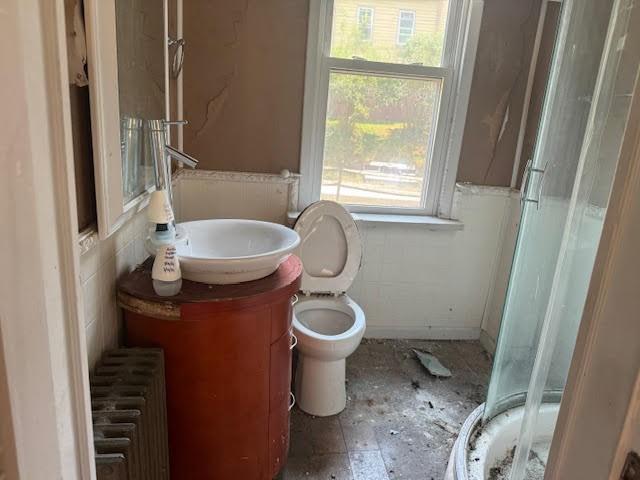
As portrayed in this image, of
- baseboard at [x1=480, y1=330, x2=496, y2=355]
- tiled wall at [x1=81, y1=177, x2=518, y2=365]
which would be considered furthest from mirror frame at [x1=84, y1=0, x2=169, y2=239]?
baseboard at [x1=480, y1=330, x2=496, y2=355]

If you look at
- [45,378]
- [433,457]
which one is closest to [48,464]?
[45,378]

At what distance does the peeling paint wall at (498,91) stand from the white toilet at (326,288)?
84cm

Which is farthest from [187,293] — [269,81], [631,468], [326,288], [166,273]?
[269,81]

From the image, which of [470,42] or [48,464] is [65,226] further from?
[470,42]

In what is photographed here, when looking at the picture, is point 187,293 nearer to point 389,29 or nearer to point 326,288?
point 326,288

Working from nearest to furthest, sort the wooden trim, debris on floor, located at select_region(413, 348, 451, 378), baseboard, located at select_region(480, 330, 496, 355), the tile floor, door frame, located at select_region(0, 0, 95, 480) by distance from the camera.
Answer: door frame, located at select_region(0, 0, 95, 480)
the wooden trim
the tile floor
debris on floor, located at select_region(413, 348, 451, 378)
baseboard, located at select_region(480, 330, 496, 355)

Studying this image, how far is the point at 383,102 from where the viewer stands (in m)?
2.47

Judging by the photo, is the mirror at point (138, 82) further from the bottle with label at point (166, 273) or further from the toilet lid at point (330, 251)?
the toilet lid at point (330, 251)

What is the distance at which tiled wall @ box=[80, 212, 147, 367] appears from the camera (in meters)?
1.16

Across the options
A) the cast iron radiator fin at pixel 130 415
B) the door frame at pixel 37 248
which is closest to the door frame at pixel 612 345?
the door frame at pixel 37 248

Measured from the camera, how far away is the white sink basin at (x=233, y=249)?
4.41 feet

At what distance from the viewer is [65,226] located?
55cm

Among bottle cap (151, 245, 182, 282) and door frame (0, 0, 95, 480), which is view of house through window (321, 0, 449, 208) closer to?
bottle cap (151, 245, 182, 282)

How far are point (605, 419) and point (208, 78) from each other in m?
2.19
